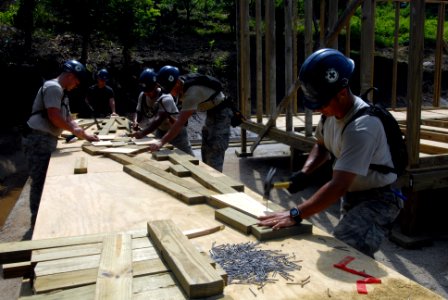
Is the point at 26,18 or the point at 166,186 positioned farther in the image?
the point at 26,18

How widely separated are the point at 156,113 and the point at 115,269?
5.05 metres

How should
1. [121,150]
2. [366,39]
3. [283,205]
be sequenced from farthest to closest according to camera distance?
[283,205] < [366,39] < [121,150]

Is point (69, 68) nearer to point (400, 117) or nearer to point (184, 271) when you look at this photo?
point (184, 271)

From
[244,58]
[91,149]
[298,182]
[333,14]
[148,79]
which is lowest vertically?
[91,149]

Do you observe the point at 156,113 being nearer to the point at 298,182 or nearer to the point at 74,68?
the point at 74,68

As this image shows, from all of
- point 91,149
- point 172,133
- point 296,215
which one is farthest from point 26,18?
point 296,215

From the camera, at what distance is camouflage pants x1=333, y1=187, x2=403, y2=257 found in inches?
110

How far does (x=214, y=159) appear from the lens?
6.47m

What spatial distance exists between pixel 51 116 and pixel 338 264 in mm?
4250

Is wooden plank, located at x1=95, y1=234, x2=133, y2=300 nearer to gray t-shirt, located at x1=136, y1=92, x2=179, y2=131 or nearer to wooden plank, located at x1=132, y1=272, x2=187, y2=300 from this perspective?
wooden plank, located at x1=132, y1=272, x2=187, y2=300

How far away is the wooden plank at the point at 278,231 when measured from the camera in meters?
2.37

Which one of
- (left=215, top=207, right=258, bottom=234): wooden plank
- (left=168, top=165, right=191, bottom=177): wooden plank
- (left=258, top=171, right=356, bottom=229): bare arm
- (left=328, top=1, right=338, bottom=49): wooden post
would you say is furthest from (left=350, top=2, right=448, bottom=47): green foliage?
(left=215, top=207, right=258, bottom=234): wooden plank

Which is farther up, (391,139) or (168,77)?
(168,77)

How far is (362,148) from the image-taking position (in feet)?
8.30
